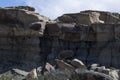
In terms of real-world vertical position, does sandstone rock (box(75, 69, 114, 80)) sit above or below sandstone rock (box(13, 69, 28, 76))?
above

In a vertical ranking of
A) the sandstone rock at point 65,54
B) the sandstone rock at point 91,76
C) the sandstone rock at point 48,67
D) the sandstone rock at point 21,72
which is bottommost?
the sandstone rock at point 21,72

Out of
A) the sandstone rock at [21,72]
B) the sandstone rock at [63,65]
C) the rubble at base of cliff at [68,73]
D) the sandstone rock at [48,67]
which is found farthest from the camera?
the sandstone rock at [48,67]

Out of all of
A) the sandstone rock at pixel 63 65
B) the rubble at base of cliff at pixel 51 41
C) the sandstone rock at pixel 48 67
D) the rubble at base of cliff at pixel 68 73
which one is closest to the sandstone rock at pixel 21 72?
the rubble at base of cliff at pixel 68 73

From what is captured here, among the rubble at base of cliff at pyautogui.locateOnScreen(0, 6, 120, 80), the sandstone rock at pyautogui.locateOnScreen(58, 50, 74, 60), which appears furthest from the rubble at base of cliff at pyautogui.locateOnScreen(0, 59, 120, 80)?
the rubble at base of cliff at pyautogui.locateOnScreen(0, 6, 120, 80)

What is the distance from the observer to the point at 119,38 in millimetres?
43531

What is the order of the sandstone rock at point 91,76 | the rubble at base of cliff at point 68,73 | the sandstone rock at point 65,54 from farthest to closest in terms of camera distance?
the sandstone rock at point 65,54 → the rubble at base of cliff at point 68,73 → the sandstone rock at point 91,76

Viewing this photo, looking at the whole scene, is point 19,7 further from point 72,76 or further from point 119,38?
point 72,76

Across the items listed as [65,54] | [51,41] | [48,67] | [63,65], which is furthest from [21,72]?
[51,41]

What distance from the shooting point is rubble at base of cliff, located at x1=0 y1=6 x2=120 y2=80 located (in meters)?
43.9

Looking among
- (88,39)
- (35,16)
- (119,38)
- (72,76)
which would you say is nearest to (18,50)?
(35,16)

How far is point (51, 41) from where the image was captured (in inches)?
1823

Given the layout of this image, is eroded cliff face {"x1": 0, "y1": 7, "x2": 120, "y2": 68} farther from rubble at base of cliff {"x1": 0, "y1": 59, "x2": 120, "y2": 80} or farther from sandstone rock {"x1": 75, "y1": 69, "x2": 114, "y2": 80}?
sandstone rock {"x1": 75, "y1": 69, "x2": 114, "y2": 80}

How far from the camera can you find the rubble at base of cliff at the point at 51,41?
1727 inches

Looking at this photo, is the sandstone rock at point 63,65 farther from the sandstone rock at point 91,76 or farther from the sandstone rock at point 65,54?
the sandstone rock at point 91,76
